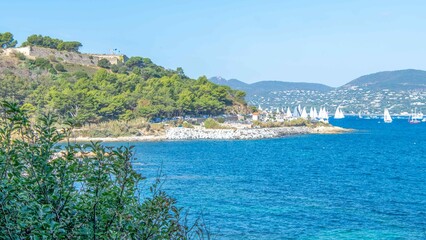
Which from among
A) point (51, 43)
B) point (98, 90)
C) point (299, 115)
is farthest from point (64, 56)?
point (299, 115)

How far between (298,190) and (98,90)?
1617 inches

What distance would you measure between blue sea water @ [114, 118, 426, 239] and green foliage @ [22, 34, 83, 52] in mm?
41691

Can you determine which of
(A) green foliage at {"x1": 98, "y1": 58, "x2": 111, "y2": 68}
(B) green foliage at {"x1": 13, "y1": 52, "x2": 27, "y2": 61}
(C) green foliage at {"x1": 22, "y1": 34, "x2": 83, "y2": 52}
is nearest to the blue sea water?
(B) green foliage at {"x1": 13, "y1": 52, "x2": 27, "y2": 61}

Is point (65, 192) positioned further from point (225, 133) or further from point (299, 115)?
point (299, 115)

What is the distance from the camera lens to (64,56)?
3049 inches

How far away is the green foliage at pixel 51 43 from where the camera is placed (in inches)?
3127

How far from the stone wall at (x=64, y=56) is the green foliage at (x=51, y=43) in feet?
10.8

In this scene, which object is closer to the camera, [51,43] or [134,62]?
[51,43]

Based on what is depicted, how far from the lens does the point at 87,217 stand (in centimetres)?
444

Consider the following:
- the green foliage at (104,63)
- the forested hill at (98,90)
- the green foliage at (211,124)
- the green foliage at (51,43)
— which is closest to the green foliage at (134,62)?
the forested hill at (98,90)

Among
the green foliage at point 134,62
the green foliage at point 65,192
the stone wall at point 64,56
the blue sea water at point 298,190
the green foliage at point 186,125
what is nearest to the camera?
the green foliage at point 65,192

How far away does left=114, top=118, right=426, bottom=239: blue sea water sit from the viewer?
16109 millimetres

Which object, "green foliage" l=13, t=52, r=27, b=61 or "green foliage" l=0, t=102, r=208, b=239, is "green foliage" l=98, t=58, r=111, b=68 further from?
"green foliage" l=0, t=102, r=208, b=239

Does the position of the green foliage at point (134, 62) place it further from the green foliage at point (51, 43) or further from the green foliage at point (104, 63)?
the green foliage at point (51, 43)
